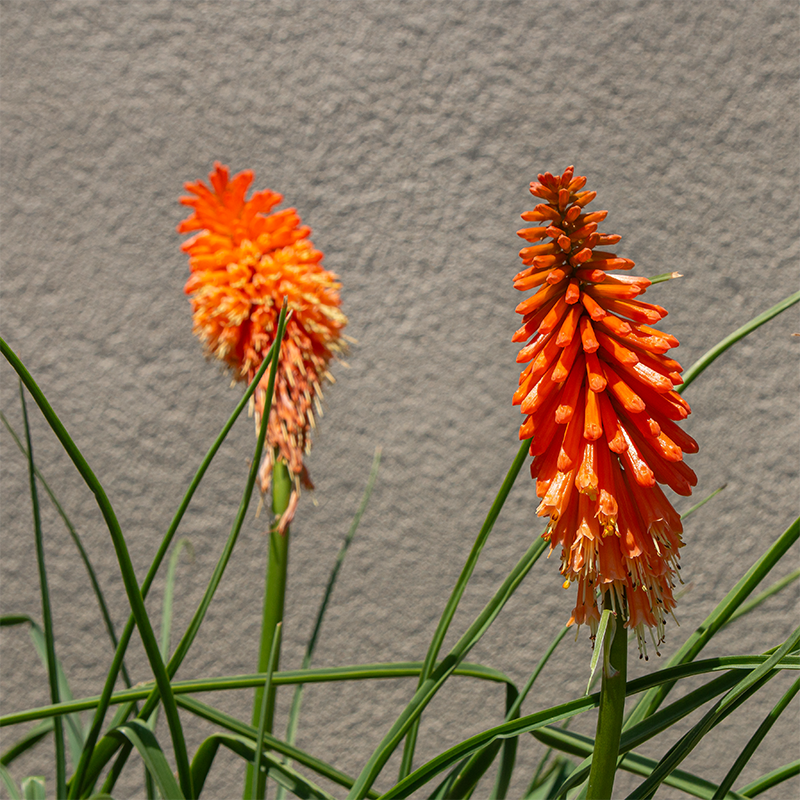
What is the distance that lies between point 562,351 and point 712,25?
0.86 m

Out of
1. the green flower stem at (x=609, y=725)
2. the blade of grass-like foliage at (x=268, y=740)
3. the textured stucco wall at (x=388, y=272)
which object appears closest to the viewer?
the green flower stem at (x=609, y=725)

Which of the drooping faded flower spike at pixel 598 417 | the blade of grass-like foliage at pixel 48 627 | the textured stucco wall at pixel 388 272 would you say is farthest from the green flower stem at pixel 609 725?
the textured stucco wall at pixel 388 272

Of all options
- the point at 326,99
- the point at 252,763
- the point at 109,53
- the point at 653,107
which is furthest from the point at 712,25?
the point at 252,763

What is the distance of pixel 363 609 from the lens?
3.10ft

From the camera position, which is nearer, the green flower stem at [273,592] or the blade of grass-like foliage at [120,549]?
the blade of grass-like foliage at [120,549]

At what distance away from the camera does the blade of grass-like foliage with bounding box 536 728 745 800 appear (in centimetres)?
27

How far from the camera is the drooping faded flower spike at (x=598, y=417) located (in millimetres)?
215

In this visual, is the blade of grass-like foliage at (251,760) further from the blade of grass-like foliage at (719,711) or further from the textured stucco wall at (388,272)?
the textured stucco wall at (388,272)

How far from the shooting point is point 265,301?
0.40m

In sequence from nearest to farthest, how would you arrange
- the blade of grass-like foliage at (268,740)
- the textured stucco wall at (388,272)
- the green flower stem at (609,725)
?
the green flower stem at (609,725)
the blade of grass-like foliage at (268,740)
the textured stucco wall at (388,272)

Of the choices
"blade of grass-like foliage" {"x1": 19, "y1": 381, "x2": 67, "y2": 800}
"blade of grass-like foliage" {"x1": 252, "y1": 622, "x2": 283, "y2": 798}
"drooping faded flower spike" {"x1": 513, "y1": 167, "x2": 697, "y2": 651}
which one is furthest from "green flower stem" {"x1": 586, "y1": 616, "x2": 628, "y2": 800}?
"blade of grass-like foliage" {"x1": 19, "y1": 381, "x2": 67, "y2": 800}

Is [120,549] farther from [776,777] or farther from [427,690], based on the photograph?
[776,777]

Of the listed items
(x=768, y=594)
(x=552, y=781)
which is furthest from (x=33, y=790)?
(x=768, y=594)

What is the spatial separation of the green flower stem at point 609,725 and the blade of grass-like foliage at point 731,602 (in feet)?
0.19
